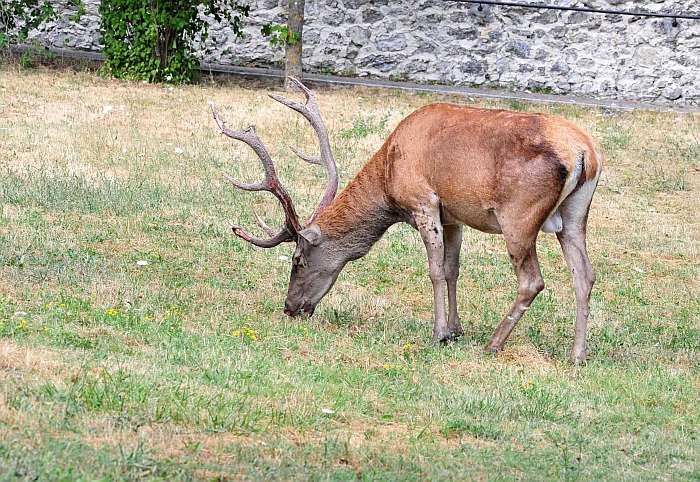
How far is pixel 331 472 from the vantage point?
16.5 ft

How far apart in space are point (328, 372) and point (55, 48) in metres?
14.0

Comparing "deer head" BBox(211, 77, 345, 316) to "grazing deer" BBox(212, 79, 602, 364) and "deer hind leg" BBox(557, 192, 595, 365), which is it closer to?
"grazing deer" BBox(212, 79, 602, 364)

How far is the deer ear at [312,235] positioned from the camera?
839cm

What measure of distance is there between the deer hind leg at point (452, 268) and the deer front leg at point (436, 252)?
31 cm

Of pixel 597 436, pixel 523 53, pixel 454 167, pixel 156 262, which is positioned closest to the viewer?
pixel 597 436

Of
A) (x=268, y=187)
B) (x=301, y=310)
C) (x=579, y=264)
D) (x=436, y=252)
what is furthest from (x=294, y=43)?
(x=579, y=264)

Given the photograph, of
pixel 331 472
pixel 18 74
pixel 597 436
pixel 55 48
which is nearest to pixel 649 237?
pixel 597 436

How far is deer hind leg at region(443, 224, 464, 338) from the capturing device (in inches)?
333

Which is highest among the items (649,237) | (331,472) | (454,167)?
(454,167)

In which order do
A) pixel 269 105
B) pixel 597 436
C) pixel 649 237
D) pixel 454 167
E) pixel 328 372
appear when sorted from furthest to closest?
pixel 269 105, pixel 649 237, pixel 454 167, pixel 328 372, pixel 597 436

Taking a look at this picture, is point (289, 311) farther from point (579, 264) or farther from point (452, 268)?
point (579, 264)

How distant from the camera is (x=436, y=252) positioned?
8.06 metres

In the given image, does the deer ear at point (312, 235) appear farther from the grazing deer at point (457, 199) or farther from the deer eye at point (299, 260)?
the deer eye at point (299, 260)

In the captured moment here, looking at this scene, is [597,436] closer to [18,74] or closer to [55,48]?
[18,74]
